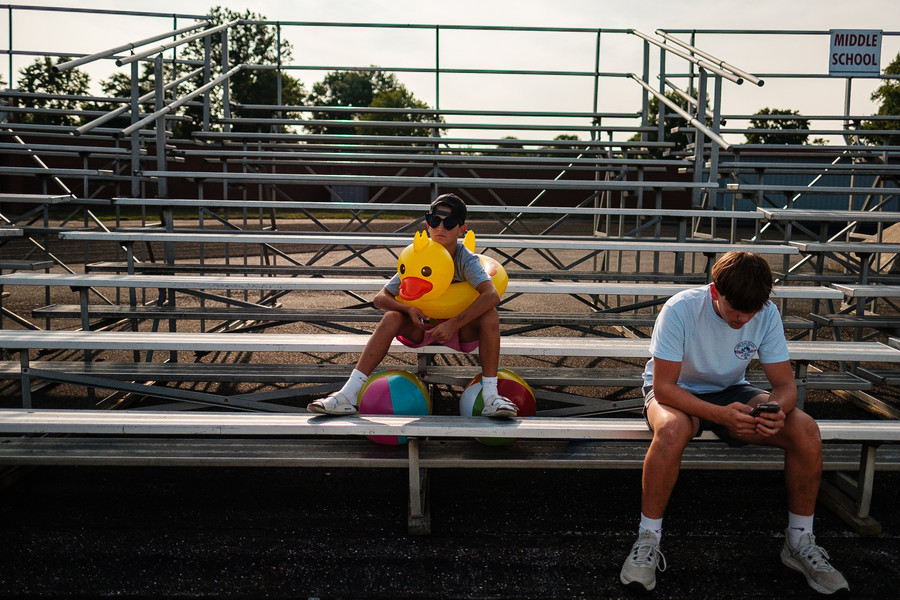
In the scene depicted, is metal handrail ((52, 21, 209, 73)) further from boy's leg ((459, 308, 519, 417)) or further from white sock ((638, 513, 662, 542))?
white sock ((638, 513, 662, 542))

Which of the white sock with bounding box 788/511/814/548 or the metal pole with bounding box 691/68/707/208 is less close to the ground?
the metal pole with bounding box 691/68/707/208

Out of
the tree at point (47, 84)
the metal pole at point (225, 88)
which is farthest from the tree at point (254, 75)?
the metal pole at point (225, 88)

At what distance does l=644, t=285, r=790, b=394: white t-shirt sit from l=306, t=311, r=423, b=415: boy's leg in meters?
1.21

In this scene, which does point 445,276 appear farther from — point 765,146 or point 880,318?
point 765,146

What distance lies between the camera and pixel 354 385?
3334 millimetres

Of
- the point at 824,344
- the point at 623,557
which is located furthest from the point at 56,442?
the point at 824,344

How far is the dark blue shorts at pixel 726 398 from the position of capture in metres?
2.89

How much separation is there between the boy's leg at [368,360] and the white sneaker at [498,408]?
0.55m

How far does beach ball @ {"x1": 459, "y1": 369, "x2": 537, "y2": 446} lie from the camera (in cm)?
342

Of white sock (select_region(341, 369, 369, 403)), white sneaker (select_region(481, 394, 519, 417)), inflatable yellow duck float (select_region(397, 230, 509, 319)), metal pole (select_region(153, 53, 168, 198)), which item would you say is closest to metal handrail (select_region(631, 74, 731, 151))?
inflatable yellow duck float (select_region(397, 230, 509, 319))

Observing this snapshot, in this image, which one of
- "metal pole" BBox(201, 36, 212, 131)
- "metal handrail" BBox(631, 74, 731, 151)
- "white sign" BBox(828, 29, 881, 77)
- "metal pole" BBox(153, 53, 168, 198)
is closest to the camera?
"metal handrail" BBox(631, 74, 731, 151)

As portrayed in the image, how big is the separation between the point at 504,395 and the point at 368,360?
2.28ft

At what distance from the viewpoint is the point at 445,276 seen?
3.34m

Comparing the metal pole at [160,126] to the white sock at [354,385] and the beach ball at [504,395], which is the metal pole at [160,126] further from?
the beach ball at [504,395]
